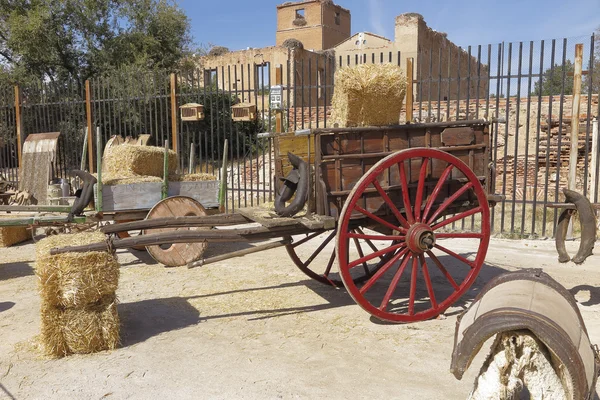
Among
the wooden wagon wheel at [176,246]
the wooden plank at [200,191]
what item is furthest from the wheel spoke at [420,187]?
the wooden plank at [200,191]

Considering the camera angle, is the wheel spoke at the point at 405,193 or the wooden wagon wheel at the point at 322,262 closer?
the wheel spoke at the point at 405,193

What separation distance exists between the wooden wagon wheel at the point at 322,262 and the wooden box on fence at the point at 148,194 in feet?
4.60

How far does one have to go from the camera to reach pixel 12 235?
27.7 feet

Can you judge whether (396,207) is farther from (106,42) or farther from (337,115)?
(106,42)

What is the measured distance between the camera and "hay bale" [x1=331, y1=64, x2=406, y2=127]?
479cm

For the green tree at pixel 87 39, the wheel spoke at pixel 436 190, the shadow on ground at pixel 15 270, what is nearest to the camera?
the wheel spoke at pixel 436 190

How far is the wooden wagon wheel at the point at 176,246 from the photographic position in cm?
680

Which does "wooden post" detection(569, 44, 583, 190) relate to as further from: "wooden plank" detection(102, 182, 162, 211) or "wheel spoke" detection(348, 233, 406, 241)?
"wooden plank" detection(102, 182, 162, 211)

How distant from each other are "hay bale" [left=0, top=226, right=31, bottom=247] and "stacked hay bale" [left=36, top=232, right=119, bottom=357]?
16.3 ft

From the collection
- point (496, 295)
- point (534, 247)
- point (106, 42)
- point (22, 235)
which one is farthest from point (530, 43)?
point (106, 42)

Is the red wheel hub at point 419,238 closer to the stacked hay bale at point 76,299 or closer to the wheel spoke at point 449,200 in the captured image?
the wheel spoke at point 449,200

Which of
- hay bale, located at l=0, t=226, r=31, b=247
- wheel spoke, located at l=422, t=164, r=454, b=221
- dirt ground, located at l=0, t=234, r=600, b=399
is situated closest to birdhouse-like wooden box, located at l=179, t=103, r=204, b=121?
hay bale, located at l=0, t=226, r=31, b=247

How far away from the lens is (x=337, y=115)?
5.15 metres

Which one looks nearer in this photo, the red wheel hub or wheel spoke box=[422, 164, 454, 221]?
the red wheel hub
